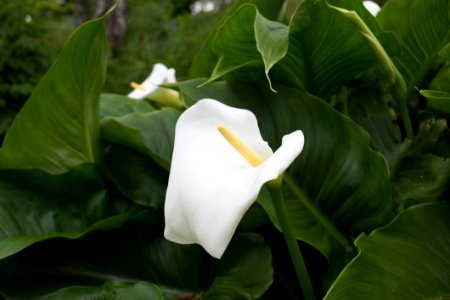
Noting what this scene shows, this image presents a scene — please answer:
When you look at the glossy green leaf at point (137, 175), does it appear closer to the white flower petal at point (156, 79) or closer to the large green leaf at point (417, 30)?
the white flower petal at point (156, 79)

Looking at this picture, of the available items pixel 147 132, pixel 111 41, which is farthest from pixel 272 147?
pixel 111 41

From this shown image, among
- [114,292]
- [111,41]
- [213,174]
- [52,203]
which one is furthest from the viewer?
[111,41]

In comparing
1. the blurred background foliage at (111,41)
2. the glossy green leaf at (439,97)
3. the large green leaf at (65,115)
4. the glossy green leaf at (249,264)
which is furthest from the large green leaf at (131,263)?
the blurred background foliage at (111,41)

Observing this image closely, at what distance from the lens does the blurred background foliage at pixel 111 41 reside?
2.09 m

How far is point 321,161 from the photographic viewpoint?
1.76ft

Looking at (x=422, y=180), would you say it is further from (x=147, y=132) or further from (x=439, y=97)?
(x=147, y=132)

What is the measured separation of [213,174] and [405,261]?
0.18m

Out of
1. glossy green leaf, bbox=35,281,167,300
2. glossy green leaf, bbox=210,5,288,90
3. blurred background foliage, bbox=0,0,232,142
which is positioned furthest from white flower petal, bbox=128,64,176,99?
blurred background foliage, bbox=0,0,232,142

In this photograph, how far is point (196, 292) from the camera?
55 centimetres

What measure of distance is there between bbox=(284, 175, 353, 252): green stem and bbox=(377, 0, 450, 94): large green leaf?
180mm

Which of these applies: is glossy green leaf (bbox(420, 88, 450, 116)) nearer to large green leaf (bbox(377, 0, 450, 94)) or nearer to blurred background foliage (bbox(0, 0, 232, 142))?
large green leaf (bbox(377, 0, 450, 94))

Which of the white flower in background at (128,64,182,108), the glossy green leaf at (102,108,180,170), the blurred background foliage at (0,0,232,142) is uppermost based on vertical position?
the glossy green leaf at (102,108,180,170)

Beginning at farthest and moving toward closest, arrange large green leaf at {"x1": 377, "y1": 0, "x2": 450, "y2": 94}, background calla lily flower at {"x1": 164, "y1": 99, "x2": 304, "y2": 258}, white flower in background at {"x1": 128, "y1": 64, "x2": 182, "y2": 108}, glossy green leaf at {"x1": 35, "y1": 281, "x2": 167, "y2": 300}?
white flower in background at {"x1": 128, "y1": 64, "x2": 182, "y2": 108}
large green leaf at {"x1": 377, "y1": 0, "x2": 450, "y2": 94}
glossy green leaf at {"x1": 35, "y1": 281, "x2": 167, "y2": 300}
background calla lily flower at {"x1": 164, "y1": 99, "x2": 304, "y2": 258}

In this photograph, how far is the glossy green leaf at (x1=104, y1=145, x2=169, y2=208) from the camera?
60cm
